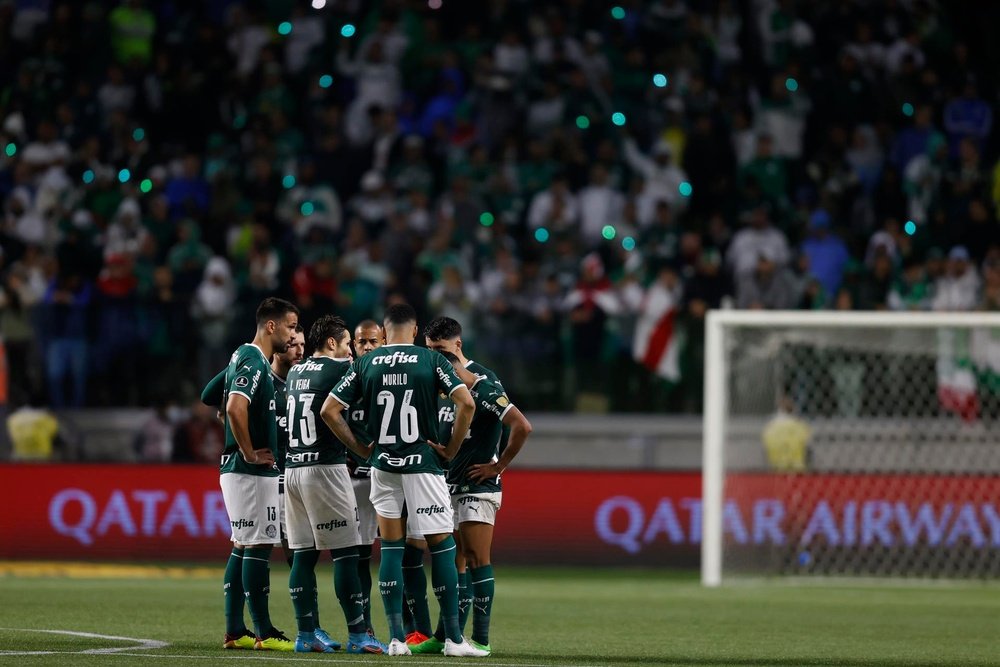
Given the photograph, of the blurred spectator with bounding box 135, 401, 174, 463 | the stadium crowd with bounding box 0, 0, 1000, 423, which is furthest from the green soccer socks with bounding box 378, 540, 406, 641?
the blurred spectator with bounding box 135, 401, 174, 463

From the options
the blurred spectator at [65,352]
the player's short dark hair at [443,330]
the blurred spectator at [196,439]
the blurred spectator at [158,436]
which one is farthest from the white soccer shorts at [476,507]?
the blurred spectator at [65,352]

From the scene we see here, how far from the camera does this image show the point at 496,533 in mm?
18391

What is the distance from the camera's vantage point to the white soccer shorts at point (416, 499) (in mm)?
9531

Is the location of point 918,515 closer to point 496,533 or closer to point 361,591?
point 496,533

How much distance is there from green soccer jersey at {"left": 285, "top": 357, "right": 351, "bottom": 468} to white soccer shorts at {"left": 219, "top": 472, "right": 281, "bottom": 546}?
0.26 metres

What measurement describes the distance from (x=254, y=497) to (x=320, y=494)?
39 centimetres

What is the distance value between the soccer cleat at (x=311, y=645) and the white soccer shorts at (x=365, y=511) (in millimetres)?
695

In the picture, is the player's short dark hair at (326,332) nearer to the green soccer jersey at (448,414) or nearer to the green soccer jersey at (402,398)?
the green soccer jersey at (402,398)

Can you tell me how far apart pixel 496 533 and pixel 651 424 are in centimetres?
202

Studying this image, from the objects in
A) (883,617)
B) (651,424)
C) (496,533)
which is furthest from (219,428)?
(883,617)

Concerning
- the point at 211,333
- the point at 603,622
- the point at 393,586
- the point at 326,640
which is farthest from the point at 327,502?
the point at 211,333

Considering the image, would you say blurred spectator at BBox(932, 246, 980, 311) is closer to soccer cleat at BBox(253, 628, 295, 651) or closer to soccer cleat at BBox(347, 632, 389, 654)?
soccer cleat at BBox(347, 632, 389, 654)

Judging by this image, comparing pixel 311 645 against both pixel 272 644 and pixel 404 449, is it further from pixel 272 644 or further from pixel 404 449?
pixel 404 449

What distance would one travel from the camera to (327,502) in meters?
9.98
